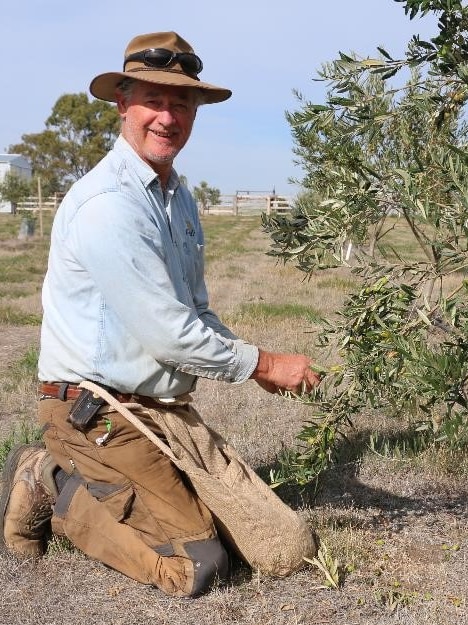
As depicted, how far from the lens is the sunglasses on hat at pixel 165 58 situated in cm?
359

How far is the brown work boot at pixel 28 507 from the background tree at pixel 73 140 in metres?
58.7

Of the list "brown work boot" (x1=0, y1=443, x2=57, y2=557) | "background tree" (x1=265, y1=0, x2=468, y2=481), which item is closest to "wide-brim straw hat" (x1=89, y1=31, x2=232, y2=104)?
"background tree" (x1=265, y1=0, x2=468, y2=481)

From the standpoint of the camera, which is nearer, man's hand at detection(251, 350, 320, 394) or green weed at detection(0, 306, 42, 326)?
man's hand at detection(251, 350, 320, 394)

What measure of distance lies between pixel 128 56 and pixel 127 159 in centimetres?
53

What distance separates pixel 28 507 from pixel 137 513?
657mm

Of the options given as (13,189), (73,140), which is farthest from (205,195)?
(13,189)

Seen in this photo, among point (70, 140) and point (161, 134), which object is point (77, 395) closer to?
point (161, 134)

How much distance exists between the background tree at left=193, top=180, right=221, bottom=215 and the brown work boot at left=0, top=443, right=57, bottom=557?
210ft

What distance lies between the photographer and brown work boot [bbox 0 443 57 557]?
12.6ft

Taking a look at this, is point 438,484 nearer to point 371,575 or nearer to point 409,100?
point 371,575

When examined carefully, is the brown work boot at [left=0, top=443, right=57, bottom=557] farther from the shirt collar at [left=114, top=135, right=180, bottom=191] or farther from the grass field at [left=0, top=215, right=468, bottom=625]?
the shirt collar at [left=114, top=135, right=180, bottom=191]

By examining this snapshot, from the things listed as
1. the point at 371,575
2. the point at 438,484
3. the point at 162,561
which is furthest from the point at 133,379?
the point at 438,484

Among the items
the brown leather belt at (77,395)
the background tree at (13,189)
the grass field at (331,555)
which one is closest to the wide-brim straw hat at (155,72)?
the grass field at (331,555)

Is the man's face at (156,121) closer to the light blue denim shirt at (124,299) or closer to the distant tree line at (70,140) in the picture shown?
the light blue denim shirt at (124,299)
